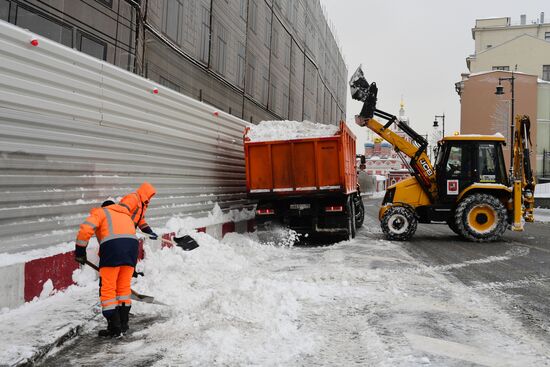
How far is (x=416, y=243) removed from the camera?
11812 mm

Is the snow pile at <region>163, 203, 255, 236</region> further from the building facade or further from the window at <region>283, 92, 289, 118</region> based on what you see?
the window at <region>283, 92, 289, 118</region>

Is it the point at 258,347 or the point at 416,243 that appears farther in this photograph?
the point at 416,243

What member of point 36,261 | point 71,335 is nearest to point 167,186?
point 36,261

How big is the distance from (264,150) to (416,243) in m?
4.51

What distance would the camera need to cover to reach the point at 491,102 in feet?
159

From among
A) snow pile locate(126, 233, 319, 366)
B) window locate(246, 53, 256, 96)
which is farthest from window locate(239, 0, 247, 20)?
snow pile locate(126, 233, 319, 366)

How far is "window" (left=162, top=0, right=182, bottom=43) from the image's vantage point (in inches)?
481

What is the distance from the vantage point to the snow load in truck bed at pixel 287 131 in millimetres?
10727

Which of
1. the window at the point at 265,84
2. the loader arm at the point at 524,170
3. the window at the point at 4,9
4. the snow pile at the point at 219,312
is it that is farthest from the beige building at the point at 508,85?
the window at the point at 4,9

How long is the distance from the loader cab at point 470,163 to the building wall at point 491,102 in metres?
33.5

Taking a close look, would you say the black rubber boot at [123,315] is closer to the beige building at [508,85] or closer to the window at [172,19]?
the window at [172,19]

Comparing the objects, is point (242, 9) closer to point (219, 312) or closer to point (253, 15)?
point (253, 15)

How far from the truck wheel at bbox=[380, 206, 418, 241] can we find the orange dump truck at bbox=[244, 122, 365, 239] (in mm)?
1330

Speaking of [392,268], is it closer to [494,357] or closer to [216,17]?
[494,357]
